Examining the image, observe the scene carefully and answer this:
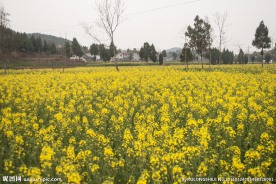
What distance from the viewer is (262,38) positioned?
5409 cm

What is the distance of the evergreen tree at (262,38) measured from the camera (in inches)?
2125

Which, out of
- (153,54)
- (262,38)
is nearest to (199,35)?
(262,38)

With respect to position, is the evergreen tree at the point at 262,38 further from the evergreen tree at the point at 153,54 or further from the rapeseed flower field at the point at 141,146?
the rapeseed flower field at the point at 141,146

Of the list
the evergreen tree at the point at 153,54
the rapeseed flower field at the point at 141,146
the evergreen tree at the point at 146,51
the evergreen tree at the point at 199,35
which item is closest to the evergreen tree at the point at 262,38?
the evergreen tree at the point at 199,35

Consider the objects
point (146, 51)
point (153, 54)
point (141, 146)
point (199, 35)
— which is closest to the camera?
point (141, 146)

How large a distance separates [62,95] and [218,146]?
9.61 meters

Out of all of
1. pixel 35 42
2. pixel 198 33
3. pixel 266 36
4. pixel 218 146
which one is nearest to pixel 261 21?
pixel 266 36

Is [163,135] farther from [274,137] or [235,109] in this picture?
[235,109]

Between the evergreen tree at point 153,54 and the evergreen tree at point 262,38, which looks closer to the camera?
the evergreen tree at point 262,38

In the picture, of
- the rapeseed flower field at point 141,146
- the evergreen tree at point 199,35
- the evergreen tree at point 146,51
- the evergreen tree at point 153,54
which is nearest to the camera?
the rapeseed flower field at point 141,146

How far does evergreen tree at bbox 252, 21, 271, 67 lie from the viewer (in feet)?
177

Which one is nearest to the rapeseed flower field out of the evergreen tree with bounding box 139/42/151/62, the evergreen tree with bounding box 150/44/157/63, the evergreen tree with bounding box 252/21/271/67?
the evergreen tree with bounding box 252/21/271/67

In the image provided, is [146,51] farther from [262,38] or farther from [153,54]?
[262,38]

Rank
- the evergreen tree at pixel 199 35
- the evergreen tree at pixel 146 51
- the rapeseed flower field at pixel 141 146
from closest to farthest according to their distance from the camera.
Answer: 1. the rapeseed flower field at pixel 141 146
2. the evergreen tree at pixel 199 35
3. the evergreen tree at pixel 146 51
